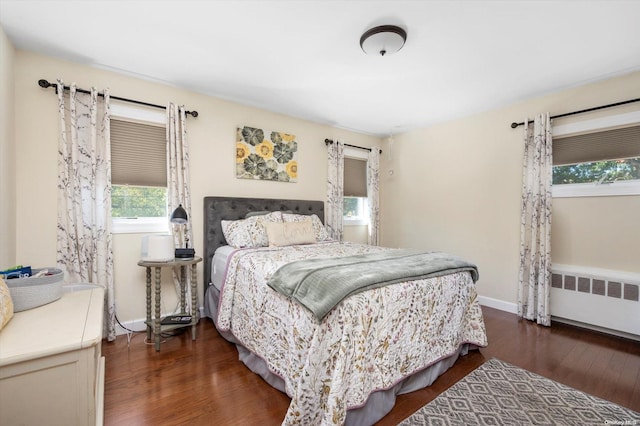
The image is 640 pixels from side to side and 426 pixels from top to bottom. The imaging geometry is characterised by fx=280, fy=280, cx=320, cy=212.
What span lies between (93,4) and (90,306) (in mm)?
1843

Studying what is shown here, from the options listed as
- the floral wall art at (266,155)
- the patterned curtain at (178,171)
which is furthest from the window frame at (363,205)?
the patterned curtain at (178,171)

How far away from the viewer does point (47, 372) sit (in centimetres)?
105

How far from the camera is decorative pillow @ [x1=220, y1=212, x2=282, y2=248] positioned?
9.14 ft

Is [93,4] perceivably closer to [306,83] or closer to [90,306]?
[306,83]

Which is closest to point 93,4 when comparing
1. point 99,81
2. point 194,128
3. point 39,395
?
point 99,81

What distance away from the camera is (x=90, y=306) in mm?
1515

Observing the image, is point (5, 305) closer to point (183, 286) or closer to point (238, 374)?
point (238, 374)

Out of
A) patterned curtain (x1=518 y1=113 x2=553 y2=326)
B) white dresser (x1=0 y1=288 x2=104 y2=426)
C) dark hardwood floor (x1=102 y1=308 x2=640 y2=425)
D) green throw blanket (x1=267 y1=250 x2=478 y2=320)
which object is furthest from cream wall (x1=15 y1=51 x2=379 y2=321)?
patterned curtain (x1=518 y1=113 x2=553 y2=326)

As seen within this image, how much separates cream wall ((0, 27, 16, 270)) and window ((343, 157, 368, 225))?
139 inches

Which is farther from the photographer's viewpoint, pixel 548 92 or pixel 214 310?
pixel 548 92

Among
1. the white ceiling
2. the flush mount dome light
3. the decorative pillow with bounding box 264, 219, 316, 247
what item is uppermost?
the white ceiling

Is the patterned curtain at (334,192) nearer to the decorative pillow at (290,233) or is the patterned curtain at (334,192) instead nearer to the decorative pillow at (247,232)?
the decorative pillow at (290,233)

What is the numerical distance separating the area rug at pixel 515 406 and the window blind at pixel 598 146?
2217mm

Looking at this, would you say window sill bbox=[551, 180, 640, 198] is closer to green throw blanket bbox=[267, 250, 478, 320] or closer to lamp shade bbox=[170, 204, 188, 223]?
green throw blanket bbox=[267, 250, 478, 320]
